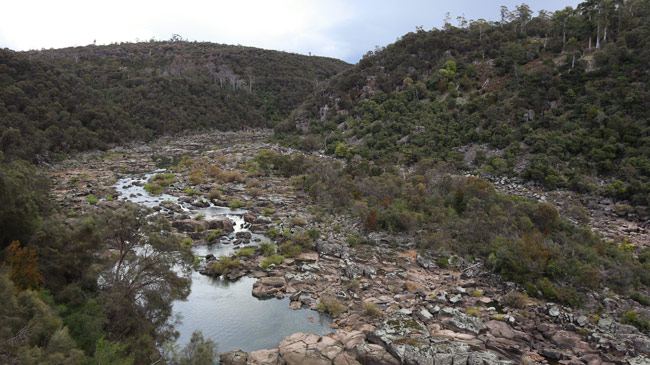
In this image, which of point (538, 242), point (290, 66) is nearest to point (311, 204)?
point (538, 242)

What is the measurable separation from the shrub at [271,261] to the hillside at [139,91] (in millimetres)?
37355

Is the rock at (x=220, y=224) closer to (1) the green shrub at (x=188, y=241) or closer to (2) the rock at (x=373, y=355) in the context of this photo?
(1) the green shrub at (x=188, y=241)

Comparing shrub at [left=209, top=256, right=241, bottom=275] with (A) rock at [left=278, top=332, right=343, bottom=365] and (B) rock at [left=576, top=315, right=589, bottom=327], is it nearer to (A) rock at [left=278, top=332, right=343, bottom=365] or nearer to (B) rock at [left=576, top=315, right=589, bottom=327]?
(A) rock at [left=278, top=332, right=343, bottom=365]

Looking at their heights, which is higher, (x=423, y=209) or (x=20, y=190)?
(x=20, y=190)

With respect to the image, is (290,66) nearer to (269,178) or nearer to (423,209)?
(269,178)

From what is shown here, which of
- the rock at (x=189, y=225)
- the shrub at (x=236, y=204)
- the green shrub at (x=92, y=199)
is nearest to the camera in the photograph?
the rock at (x=189, y=225)

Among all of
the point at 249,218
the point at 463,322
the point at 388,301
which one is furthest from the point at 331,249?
the point at 463,322

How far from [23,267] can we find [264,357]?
1018cm

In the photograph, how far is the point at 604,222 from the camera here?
31.0m

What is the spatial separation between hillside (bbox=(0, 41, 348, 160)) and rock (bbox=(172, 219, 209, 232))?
2678cm

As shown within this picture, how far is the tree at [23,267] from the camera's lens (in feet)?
42.4

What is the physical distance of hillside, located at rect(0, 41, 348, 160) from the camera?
56.0 meters

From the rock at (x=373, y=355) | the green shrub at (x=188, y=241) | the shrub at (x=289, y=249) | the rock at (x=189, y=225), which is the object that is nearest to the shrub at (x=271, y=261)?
the shrub at (x=289, y=249)

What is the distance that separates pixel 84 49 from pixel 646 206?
567 feet
